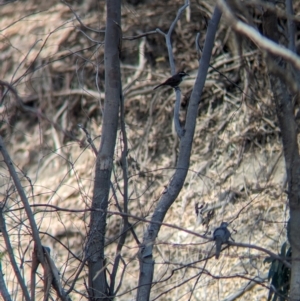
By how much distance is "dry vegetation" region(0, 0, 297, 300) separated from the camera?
5.65m

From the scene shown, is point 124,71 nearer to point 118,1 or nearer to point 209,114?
point 209,114

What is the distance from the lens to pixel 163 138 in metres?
6.65

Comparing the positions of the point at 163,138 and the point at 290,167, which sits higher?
the point at 163,138

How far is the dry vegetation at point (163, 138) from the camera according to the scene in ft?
18.5

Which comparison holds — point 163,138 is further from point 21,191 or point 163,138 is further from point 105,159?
point 21,191

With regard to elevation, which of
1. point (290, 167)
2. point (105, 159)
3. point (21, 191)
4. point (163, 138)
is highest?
point (163, 138)

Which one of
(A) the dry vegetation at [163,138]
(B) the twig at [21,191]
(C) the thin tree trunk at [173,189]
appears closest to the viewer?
(B) the twig at [21,191]

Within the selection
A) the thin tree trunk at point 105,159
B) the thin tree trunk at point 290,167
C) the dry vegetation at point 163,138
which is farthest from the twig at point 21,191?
the dry vegetation at point 163,138

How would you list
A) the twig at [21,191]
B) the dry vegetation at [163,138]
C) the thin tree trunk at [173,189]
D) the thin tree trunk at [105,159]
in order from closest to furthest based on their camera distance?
1. the twig at [21,191]
2. the thin tree trunk at [173,189]
3. the thin tree trunk at [105,159]
4. the dry vegetation at [163,138]

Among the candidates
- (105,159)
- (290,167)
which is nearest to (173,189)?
(105,159)

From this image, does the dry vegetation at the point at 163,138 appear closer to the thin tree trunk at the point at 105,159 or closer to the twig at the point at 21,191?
the thin tree trunk at the point at 105,159

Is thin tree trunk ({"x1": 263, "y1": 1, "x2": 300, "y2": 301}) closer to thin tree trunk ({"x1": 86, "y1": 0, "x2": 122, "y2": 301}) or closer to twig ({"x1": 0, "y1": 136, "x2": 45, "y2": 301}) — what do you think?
thin tree trunk ({"x1": 86, "y1": 0, "x2": 122, "y2": 301})

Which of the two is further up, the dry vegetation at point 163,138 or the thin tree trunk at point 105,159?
the dry vegetation at point 163,138

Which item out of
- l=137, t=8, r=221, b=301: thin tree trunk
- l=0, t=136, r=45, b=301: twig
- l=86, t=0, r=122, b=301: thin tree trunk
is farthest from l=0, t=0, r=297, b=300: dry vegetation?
l=0, t=136, r=45, b=301: twig
